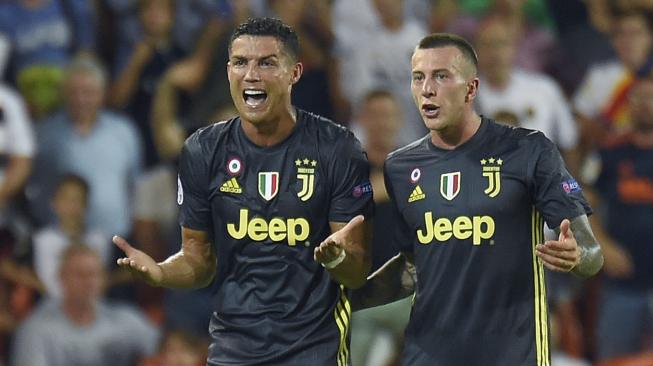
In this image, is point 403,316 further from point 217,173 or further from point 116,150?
point 217,173

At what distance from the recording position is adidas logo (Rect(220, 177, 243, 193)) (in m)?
5.63

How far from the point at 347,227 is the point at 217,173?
0.72 m

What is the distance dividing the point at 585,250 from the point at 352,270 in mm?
941

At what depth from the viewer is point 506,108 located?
9.77m

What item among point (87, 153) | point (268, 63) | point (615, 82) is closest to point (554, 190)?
point (268, 63)

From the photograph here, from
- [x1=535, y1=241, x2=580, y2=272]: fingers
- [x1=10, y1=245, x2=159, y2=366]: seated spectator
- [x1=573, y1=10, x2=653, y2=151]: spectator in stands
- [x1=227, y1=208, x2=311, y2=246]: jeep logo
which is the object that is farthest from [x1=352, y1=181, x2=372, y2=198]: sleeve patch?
[x1=573, y1=10, x2=653, y2=151]: spectator in stands

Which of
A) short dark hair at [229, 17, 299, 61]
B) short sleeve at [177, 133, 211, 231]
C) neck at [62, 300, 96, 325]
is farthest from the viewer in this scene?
neck at [62, 300, 96, 325]

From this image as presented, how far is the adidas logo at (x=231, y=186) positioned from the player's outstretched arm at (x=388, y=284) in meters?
0.68

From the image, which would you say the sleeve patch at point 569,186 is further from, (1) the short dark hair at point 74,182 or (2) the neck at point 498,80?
(1) the short dark hair at point 74,182

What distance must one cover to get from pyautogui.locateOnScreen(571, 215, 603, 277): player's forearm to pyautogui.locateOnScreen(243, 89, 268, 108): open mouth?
1.34 metres

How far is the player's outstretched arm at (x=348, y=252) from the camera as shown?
517cm

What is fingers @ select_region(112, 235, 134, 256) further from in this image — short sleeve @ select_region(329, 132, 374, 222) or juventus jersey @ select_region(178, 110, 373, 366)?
short sleeve @ select_region(329, 132, 374, 222)

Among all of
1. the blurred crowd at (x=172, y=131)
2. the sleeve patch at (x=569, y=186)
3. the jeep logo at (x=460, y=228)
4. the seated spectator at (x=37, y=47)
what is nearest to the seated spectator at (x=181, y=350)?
the blurred crowd at (x=172, y=131)

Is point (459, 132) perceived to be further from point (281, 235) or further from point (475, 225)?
point (281, 235)
